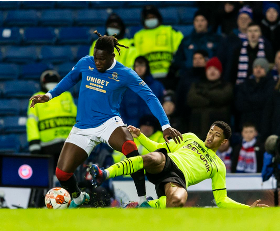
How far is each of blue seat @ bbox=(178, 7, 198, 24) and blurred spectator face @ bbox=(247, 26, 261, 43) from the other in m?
2.23

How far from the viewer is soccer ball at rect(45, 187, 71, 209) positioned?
6.91 meters

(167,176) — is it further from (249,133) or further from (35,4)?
(35,4)

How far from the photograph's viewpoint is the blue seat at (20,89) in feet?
37.1

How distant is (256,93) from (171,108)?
1222 mm

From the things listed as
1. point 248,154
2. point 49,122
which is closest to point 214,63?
point 248,154

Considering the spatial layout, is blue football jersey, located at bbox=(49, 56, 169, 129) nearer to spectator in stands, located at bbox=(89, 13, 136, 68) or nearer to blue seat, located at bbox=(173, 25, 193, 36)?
spectator in stands, located at bbox=(89, 13, 136, 68)

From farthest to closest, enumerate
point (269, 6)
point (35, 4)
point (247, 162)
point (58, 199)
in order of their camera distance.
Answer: point (35, 4) → point (269, 6) → point (247, 162) → point (58, 199)

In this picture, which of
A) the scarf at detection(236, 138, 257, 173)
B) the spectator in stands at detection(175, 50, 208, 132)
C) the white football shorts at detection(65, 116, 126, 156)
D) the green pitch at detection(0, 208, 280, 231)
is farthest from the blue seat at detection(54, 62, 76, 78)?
the green pitch at detection(0, 208, 280, 231)

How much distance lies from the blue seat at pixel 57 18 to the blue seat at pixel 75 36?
250mm

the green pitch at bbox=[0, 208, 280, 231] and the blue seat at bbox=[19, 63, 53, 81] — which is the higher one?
the blue seat at bbox=[19, 63, 53, 81]

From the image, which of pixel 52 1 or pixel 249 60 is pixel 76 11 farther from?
pixel 249 60

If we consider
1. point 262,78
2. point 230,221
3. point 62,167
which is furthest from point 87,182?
point 230,221

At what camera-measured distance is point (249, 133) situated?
9.03m

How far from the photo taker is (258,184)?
8.36 meters
